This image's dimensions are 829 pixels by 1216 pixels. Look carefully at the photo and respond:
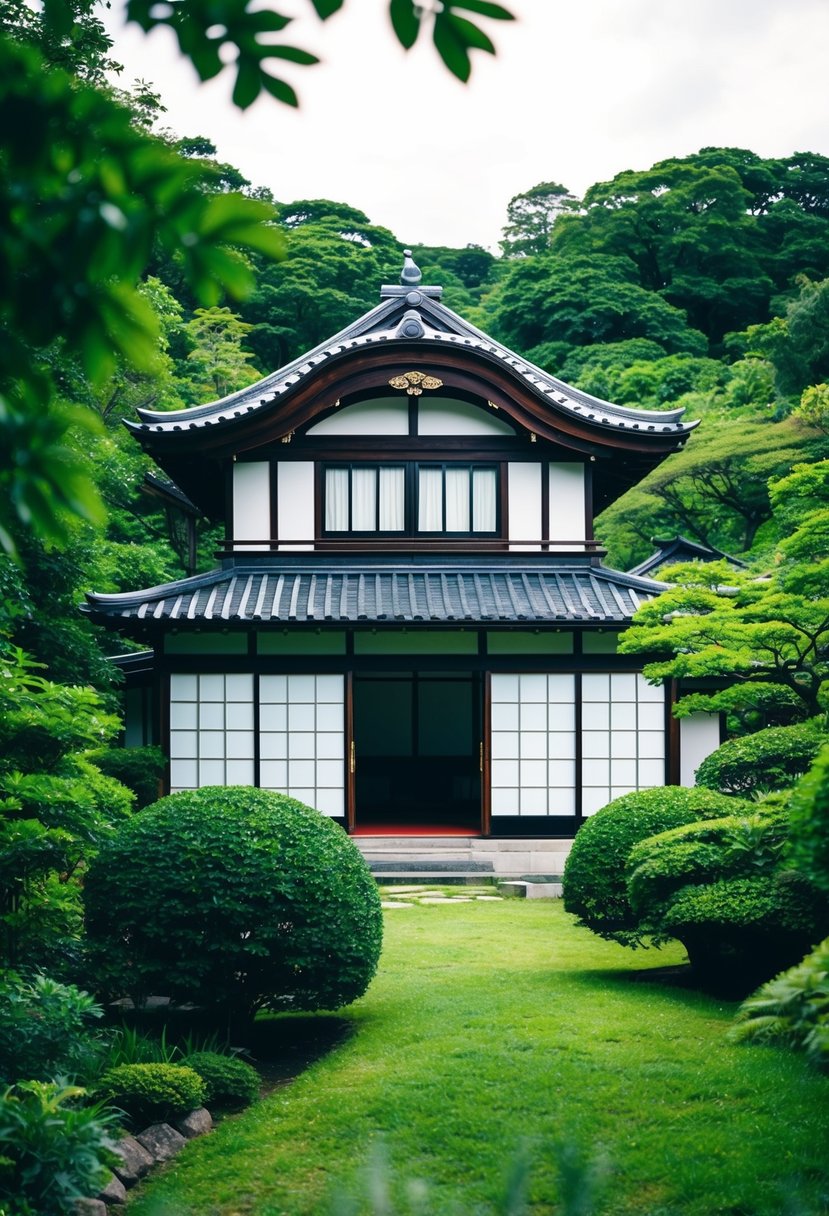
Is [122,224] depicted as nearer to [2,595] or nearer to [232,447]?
[2,595]

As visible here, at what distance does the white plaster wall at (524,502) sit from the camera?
59.8ft

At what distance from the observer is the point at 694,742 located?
17641 mm

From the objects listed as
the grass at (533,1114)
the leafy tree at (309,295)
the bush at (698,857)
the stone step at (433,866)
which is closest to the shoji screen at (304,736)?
the stone step at (433,866)

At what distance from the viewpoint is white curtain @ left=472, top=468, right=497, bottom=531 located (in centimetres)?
1823

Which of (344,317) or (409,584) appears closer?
(409,584)

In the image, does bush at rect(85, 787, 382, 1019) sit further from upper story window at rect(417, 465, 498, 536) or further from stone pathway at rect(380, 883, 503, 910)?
upper story window at rect(417, 465, 498, 536)

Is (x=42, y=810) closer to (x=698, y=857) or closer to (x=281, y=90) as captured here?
(x=698, y=857)

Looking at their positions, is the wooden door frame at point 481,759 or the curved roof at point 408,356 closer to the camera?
the wooden door frame at point 481,759

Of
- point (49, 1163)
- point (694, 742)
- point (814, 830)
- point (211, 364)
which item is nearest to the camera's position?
point (814, 830)

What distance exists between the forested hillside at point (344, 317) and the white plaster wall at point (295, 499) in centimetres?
288

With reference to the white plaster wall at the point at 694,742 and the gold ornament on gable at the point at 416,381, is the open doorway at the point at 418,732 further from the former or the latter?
the gold ornament on gable at the point at 416,381

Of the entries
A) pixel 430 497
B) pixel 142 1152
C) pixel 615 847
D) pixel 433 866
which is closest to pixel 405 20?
pixel 142 1152

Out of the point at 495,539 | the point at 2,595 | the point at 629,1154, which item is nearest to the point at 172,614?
the point at 495,539

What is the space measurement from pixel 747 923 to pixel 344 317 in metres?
32.5
